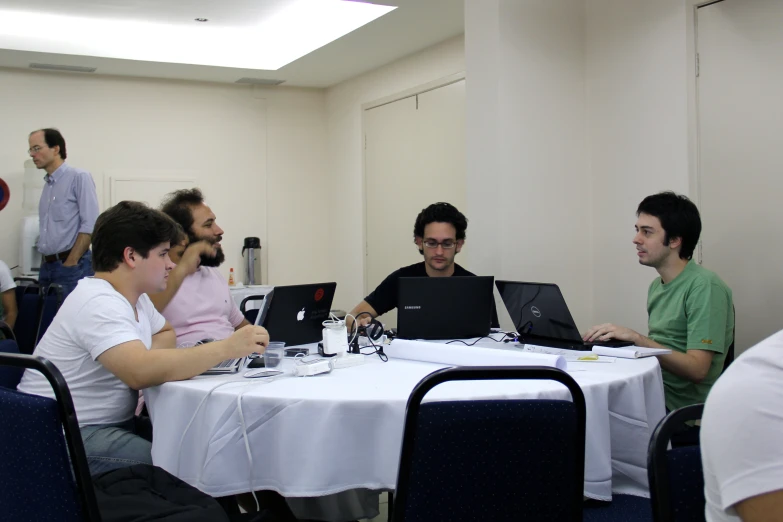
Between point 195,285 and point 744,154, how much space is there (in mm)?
2766

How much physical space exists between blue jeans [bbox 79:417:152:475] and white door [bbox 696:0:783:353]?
9.67 ft

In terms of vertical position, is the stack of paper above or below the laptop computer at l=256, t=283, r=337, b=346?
below

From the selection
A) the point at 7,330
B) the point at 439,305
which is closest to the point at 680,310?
the point at 439,305

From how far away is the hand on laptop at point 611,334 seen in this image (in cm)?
276

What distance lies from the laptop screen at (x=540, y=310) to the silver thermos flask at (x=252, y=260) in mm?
4982

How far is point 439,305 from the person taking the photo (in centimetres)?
307

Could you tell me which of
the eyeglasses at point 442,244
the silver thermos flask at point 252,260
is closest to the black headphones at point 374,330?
the eyeglasses at point 442,244

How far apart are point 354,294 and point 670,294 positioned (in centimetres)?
498

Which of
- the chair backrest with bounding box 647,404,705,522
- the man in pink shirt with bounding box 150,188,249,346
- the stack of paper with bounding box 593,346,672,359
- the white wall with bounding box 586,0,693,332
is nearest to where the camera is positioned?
the chair backrest with bounding box 647,404,705,522

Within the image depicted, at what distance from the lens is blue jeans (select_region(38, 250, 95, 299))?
5457 mm

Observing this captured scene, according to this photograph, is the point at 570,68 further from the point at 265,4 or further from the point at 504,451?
the point at 504,451

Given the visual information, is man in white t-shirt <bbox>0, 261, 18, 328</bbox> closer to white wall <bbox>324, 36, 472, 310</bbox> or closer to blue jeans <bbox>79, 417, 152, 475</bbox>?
blue jeans <bbox>79, 417, 152, 475</bbox>

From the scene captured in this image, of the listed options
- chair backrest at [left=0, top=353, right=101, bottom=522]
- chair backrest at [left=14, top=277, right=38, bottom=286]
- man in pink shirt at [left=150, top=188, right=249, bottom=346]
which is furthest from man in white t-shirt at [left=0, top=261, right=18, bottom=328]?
chair backrest at [left=0, top=353, right=101, bottom=522]

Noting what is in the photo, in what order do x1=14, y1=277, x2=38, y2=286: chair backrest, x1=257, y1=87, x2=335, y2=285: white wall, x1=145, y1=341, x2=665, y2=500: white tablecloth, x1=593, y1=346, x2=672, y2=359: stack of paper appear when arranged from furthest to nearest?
x1=257, y1=87, x2=335, y2=285: white wall → x1=14, y1=277, x2=38, y2=286: chair backrest → x1=593, y1=346, x2=672, y2=359: stack of paper → x1=145, y1=341, x2=665, y2=500: white tablecloth
